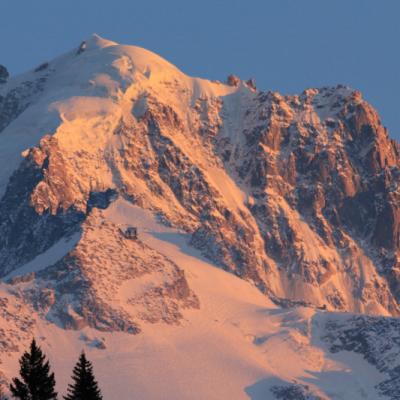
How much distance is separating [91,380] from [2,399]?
23.7ft

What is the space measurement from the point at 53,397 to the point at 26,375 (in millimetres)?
1984

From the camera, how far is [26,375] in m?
96.9

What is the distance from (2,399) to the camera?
102 m

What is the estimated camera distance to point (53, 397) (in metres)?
96.2

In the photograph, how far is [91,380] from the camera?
97188 mm

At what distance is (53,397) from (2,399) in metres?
6.57

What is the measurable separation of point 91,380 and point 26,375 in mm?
3483

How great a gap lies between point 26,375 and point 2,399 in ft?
18.3
